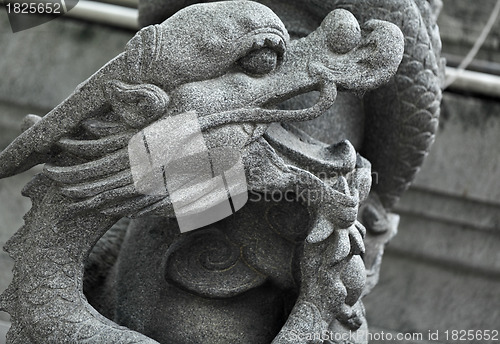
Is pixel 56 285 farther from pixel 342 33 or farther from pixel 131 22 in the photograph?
pixel 131 22

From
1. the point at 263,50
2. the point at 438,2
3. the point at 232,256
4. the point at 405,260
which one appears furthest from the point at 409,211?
the point at 263,50

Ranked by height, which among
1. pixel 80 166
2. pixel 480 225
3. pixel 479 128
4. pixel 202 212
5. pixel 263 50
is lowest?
pixel 480 225

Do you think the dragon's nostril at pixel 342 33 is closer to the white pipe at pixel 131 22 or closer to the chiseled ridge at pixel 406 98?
the chiseled ridge at pixel 406 98

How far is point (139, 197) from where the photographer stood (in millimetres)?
1162

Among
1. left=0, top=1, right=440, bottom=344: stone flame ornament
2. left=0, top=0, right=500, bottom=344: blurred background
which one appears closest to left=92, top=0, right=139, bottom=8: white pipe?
left=0, top=0, right=500, bottom=344: blurred background

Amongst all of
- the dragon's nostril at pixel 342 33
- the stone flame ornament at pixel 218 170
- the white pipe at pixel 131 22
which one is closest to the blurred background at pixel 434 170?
the white pipe at pixel 131 22

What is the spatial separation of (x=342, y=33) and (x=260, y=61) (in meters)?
0.13

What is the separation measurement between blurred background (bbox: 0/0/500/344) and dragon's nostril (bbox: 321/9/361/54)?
1081 mm

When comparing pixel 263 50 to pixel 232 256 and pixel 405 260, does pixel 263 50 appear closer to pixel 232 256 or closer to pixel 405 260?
pixel 232 256

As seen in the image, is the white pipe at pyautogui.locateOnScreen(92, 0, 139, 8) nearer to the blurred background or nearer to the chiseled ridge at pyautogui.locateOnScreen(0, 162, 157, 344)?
the blurred background

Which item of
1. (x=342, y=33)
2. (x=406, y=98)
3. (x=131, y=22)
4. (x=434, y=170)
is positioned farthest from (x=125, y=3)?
(x=342, y=33)

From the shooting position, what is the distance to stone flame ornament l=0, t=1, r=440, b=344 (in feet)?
3.71

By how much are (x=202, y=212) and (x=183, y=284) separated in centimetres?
14

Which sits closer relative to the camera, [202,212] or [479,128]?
[202,212]
